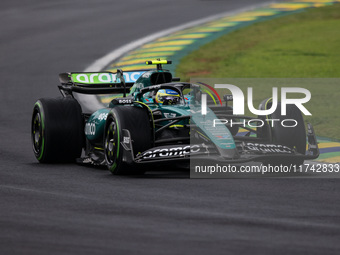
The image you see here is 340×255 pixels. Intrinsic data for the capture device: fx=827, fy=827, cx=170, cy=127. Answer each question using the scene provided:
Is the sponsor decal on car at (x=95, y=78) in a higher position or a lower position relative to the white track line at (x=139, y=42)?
higher

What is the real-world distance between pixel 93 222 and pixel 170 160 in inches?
108

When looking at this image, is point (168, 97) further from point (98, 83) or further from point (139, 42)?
point (139, 42)

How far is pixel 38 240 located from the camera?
658cm

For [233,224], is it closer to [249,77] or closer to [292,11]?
[249,77]

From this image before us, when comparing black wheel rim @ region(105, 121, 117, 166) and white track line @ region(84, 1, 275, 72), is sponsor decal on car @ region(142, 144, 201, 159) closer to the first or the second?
black wheel rim @ region(105, 121, 117, 166)

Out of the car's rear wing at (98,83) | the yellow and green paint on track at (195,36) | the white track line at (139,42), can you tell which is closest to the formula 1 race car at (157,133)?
the car's rear wing at (98,83)

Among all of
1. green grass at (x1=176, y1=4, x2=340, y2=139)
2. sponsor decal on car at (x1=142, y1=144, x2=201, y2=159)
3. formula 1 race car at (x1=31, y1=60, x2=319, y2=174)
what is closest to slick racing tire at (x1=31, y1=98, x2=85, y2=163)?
formula 1 race car at (x1=31, y1=60, x2=319, y2=174)

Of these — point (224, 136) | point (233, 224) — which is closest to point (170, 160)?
point (224, 136)

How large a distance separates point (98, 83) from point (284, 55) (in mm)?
11327

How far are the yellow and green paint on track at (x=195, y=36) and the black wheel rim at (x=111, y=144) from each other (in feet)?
25.0

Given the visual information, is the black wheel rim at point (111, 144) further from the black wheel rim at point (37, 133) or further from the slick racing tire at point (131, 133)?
the black wheel rim at point (37, 133)

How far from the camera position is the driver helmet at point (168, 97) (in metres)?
11.1

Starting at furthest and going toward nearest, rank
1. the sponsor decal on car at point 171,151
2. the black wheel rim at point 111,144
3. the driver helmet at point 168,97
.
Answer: the driver helmet at point 168,97, the black wheel rim at point 111,144, the sponsor decal on car at point 171,151

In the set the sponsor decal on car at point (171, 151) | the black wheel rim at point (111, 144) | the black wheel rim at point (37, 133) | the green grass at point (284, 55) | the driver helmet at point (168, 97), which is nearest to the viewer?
the sponsor decal on car at point (171, 151)
